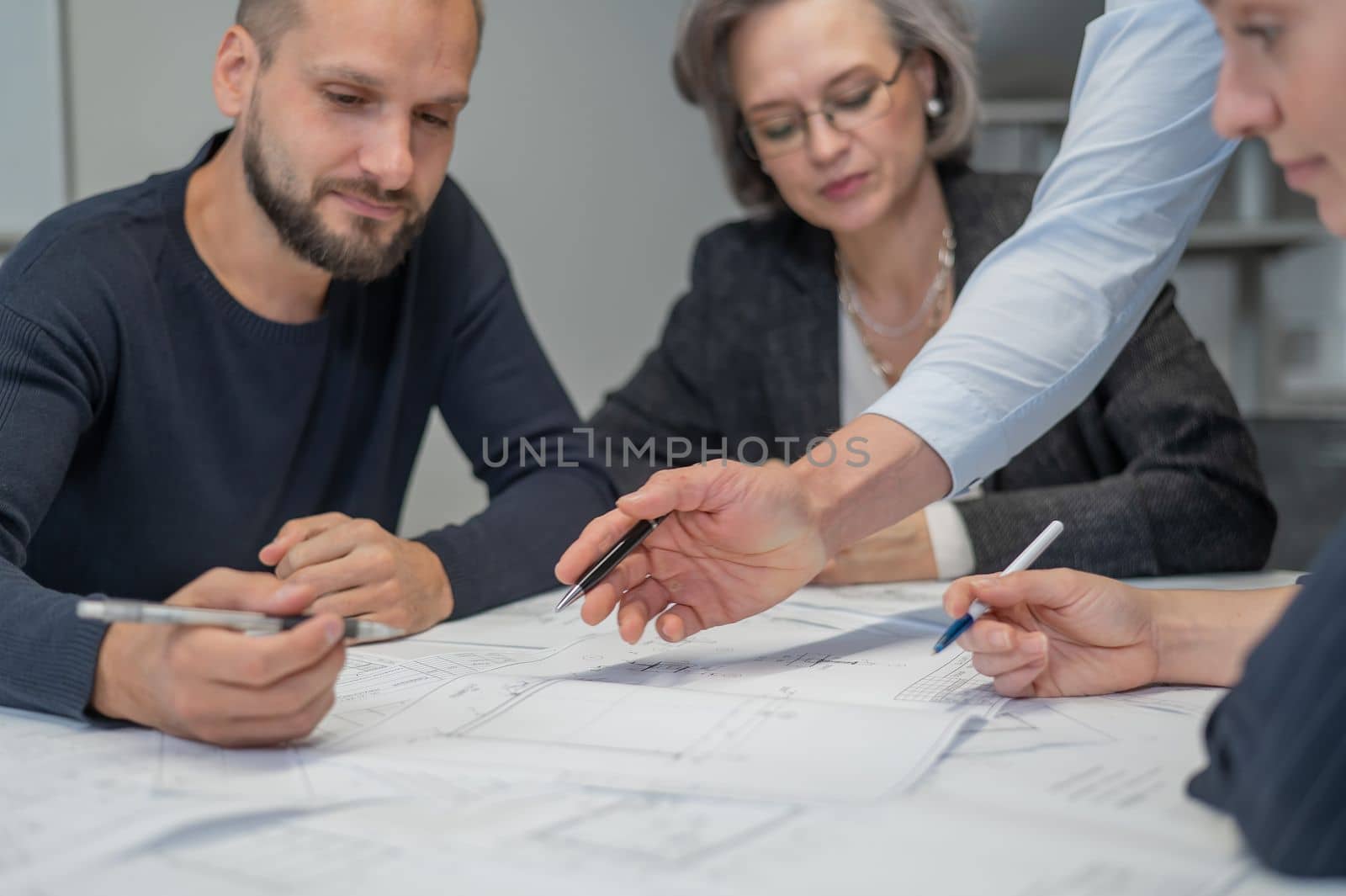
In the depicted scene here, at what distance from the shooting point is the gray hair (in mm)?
1710

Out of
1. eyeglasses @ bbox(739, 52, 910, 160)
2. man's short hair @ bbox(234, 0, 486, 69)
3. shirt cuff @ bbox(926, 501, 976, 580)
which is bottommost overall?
shirt cuff @ bbox(926, 501, 976, 580)

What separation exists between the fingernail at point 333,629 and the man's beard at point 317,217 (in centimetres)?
73

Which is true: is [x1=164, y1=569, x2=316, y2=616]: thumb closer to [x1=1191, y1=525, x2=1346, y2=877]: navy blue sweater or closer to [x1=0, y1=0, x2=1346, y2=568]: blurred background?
[x1=1191, y1=525, x2=1346, y2=877]: navy blue sweater

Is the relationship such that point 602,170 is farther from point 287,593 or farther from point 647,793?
point 647,793

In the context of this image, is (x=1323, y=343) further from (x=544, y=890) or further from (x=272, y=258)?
(x=544, y=890)

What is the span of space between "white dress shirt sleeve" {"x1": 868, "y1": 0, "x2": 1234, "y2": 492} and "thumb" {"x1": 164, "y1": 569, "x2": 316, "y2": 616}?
581mm

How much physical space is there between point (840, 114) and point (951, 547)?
25.4 inches

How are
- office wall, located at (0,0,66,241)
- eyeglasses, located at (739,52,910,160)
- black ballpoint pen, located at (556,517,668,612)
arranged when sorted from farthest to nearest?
office wall, located at (0,0,66,241)
eyeglasses, located at (739,52,910,160)
black ballpoint pen, located at (556,517,668,612)

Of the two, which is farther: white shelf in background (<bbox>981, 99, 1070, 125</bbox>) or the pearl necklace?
white shelf in background (<bbox>981, 99, 1070, 125</bbox>)

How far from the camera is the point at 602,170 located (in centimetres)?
287

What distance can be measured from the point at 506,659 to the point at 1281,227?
342 centimetres

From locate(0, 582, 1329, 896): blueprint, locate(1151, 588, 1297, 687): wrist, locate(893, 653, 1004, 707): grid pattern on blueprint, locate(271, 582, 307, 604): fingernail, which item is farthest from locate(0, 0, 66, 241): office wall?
locate(1151, 588, 1297, 687): wrist

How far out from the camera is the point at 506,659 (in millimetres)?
1014

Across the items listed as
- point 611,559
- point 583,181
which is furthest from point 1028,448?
point 583,181
